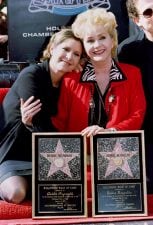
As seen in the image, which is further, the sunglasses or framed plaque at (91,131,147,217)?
the sunglasses

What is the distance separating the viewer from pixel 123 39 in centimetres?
386

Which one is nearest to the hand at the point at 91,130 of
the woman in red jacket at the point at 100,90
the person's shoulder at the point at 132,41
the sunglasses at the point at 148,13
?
the woman in red jacket at the point at 100,90

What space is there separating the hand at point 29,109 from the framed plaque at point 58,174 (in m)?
0.23

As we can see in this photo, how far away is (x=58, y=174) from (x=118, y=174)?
33cm

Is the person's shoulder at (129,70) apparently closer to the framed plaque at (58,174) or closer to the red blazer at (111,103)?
the red blazer at (111,103)

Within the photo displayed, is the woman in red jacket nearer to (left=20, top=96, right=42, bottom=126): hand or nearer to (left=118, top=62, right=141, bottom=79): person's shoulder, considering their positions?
(left=118, top=62, right=141, bottom=79): person's shoulder

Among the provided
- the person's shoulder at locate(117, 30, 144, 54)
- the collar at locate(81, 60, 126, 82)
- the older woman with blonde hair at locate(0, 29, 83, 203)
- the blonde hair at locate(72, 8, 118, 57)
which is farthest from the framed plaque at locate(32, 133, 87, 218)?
the person's shoulder at locate(117, 30, 144, 54)

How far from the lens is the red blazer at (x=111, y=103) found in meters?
3.37

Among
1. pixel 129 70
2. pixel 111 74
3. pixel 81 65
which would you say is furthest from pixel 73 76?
pixel 129 70

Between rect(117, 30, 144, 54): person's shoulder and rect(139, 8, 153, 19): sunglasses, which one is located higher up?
rect(139, 8, 153, 19): sunglasses

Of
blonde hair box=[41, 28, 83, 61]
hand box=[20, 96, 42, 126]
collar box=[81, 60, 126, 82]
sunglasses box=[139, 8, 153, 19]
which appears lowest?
hand box=[20, 96, 42, 126]

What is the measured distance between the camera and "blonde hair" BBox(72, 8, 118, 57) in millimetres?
3381

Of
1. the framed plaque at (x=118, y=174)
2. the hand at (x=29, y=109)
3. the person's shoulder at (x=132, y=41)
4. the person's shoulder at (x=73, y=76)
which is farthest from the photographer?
the person's shoulder at (x=132, y=41)

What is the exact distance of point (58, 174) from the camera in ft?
10.3
